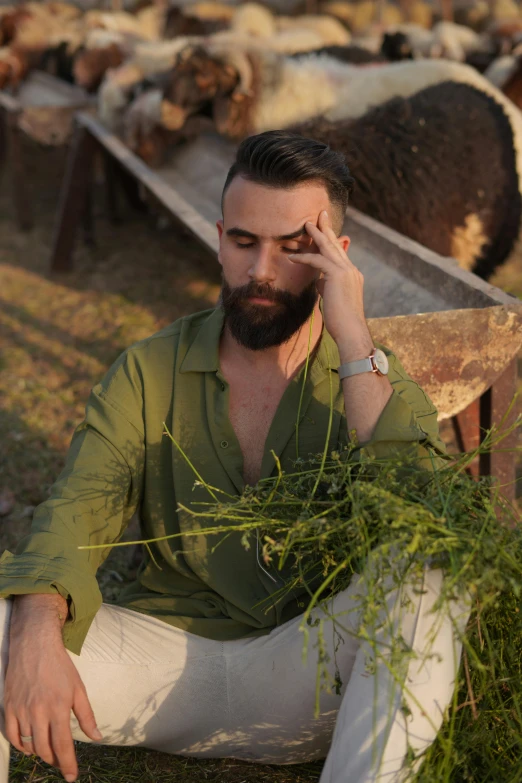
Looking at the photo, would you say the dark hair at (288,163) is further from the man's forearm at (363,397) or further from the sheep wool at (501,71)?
the sheep wool at (501,71)

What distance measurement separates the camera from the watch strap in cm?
204

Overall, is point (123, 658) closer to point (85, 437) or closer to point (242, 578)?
point (242, 578)

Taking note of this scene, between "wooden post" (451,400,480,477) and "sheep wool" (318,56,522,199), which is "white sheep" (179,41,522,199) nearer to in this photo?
"sheep wool" (318,56,522,199)

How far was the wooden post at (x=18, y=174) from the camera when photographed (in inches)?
301

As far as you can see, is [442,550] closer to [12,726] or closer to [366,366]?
[366,366]

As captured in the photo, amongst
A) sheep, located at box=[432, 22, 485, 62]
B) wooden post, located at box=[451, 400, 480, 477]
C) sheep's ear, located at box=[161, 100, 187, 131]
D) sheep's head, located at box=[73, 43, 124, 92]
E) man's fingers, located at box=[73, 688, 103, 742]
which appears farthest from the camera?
sheep's head, located at box=[73, 43, 124, 92]

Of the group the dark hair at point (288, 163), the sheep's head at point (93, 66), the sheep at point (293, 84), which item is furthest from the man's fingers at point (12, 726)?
the sheep's head at point (93, 66)

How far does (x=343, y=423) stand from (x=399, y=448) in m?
0.29

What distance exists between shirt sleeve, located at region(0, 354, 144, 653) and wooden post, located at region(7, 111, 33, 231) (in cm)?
602

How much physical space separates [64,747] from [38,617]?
271mm

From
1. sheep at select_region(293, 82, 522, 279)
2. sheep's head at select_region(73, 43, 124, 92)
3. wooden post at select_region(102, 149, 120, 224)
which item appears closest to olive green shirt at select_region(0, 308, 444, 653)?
sheep at select_region(293, 82, 522, 279)

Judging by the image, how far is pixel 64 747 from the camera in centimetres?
182

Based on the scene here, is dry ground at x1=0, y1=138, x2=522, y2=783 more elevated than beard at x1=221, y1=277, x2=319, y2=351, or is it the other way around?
beard at x1=221, y1=277, x2=319, y2=351

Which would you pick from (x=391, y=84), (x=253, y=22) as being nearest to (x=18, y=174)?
(x=391, y=84)
